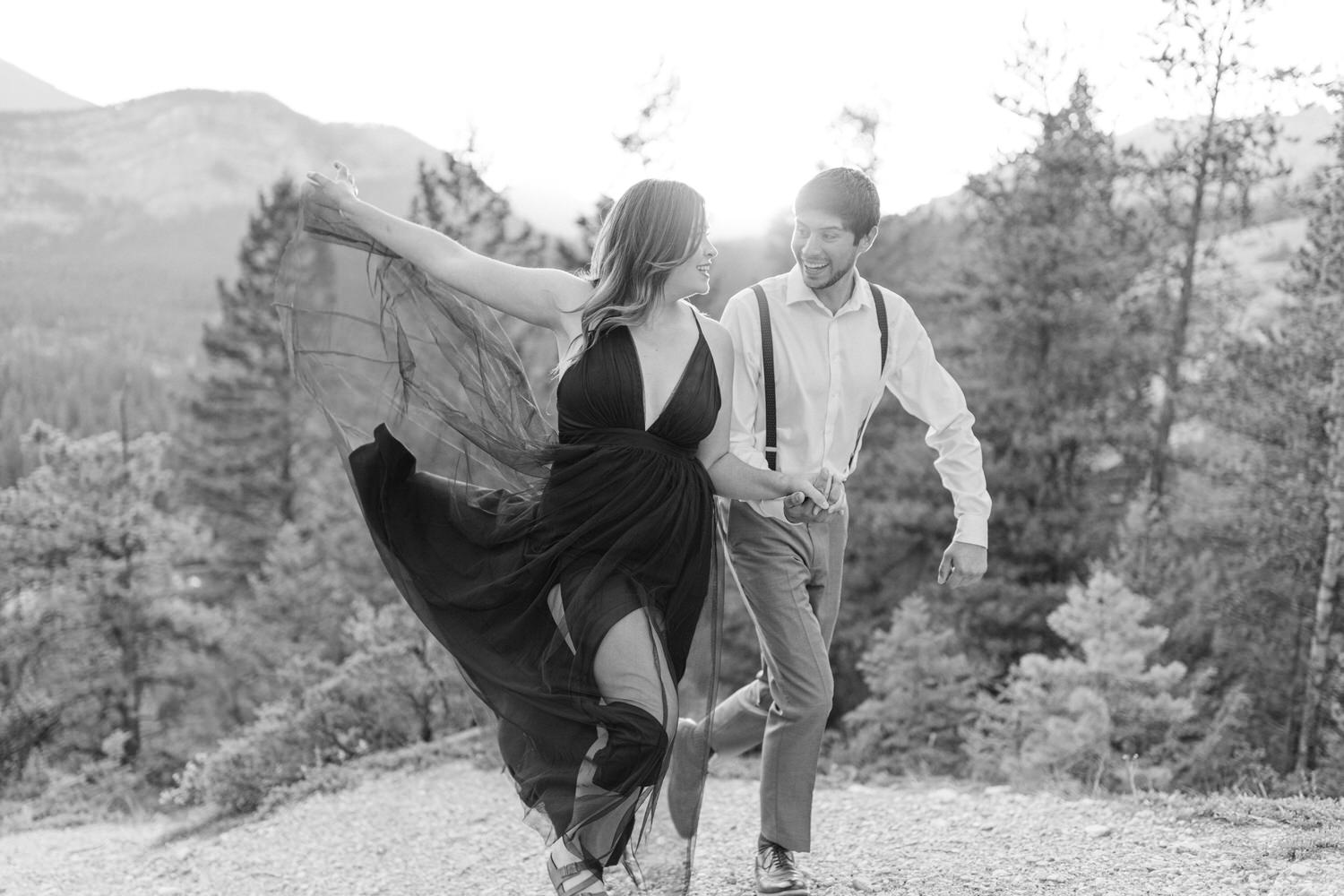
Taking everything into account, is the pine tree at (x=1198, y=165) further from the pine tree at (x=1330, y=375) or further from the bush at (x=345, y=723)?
the bush at (x=345, y=723)

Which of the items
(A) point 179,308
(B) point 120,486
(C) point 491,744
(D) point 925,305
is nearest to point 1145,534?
(D) point 925,305

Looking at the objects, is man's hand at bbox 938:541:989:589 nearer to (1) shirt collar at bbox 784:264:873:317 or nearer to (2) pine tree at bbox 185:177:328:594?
(1) shirt collar at bbox 784:264:873:317

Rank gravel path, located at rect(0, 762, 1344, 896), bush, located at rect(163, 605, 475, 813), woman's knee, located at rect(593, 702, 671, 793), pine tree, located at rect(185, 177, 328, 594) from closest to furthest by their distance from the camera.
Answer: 1. woman's knee, located at rect(593, 702, 671, 793)
2. gravel path, located at rect(0, 762, 1344, 896)
3. bush, located at rect(163, 605, 475, 813)
4. pine tree, located at rect(185, 177, 328, 594)

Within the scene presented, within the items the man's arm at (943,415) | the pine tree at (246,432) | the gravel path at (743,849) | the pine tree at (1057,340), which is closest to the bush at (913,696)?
the pine tree at (1057,340)

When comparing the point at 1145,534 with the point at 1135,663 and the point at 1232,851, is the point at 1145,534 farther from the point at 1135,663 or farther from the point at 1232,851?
the point at 1232,851

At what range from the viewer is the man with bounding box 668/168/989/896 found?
12.6 feet

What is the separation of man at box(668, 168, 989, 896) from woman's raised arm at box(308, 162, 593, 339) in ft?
2.15

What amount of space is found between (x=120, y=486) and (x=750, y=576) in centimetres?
2329

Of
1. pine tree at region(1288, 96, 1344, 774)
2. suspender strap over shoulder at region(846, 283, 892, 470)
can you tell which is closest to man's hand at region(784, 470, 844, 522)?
suspender strap over shoulder at region(846, 283, 892, 470)

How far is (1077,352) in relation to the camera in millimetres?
19656

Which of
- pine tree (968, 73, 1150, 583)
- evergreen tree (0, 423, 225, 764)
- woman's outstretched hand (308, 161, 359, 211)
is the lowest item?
evergreen tree (0, 423, 225, 764)

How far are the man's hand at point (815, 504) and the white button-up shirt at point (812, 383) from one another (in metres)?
0.19

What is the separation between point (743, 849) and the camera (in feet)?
18.1

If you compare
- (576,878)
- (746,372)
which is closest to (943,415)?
(746,372)
